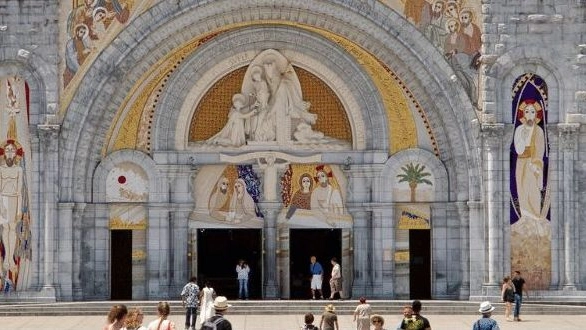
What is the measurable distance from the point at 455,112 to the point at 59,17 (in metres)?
11.0

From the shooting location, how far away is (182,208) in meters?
48.3

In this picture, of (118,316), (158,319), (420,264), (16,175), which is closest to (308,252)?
(420,264)

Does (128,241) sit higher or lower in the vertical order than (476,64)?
lower

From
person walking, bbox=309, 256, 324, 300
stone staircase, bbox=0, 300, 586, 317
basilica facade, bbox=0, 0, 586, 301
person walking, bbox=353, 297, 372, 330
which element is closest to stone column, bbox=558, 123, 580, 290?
basilica facade, bbox=0, 0, 586, 301

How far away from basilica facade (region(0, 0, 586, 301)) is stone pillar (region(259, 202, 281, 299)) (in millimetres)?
56

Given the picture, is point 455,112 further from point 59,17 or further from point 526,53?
point 59,17

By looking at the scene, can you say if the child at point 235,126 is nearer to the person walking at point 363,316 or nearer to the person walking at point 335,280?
the person walking at point 335,280

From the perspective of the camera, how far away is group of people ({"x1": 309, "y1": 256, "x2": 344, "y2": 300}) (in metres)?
47.7

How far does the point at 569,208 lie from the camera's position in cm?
4681

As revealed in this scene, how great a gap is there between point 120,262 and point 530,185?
1148cm

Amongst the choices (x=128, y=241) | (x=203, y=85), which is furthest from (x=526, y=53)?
(x=128, y=241)

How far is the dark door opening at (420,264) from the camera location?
4841cm

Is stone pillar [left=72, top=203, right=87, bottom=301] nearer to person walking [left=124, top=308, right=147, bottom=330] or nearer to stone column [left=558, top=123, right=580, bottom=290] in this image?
stone column [left=558, top=123, right=580, bottom=290]

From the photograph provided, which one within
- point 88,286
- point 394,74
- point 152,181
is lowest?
point 88,286
